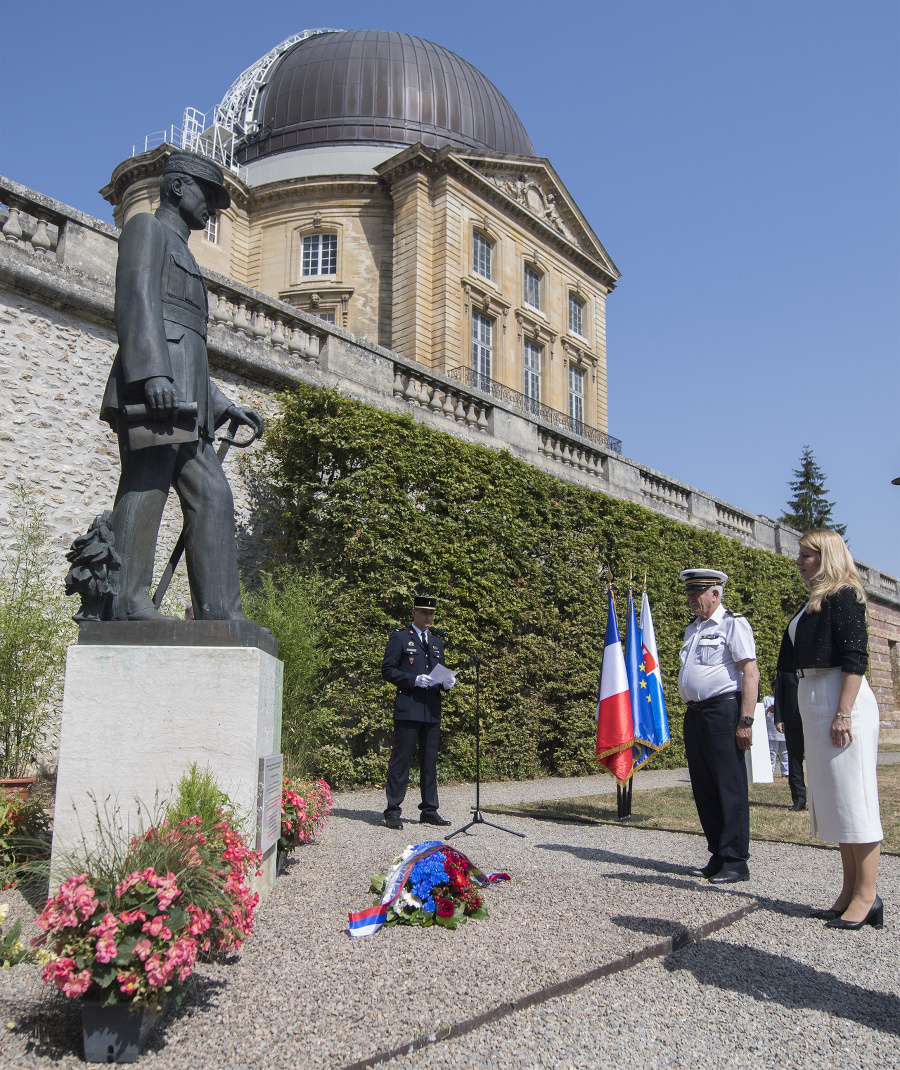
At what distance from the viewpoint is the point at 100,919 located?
2.68 m

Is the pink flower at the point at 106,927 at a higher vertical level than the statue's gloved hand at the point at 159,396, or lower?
lower

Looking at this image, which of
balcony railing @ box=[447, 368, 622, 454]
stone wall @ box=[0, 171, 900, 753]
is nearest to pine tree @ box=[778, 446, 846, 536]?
balcony railing @ box=[447, 368, 622, 454]

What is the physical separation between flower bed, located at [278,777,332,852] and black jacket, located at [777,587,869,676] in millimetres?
3061

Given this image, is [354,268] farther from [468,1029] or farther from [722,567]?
[468,1029]

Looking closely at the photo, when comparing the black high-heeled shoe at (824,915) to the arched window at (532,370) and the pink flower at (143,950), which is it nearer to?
the pink flower at (143,950)

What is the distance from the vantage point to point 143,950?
260cm

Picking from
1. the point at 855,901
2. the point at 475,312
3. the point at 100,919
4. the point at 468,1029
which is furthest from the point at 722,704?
the point at 475,312

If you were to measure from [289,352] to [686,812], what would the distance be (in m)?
7.56

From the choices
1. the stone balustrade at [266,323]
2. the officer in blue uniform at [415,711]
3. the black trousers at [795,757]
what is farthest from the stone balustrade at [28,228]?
the black trousers at [795,757]

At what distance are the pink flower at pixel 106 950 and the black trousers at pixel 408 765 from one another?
4.13 metres

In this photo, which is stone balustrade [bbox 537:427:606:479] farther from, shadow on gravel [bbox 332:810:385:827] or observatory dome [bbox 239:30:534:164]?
observatory dome [bbox 239:30:534:164]

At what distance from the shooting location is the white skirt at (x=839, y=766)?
407 centimetres

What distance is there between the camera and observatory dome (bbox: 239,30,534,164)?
107 ft

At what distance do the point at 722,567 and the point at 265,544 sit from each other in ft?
31.0
